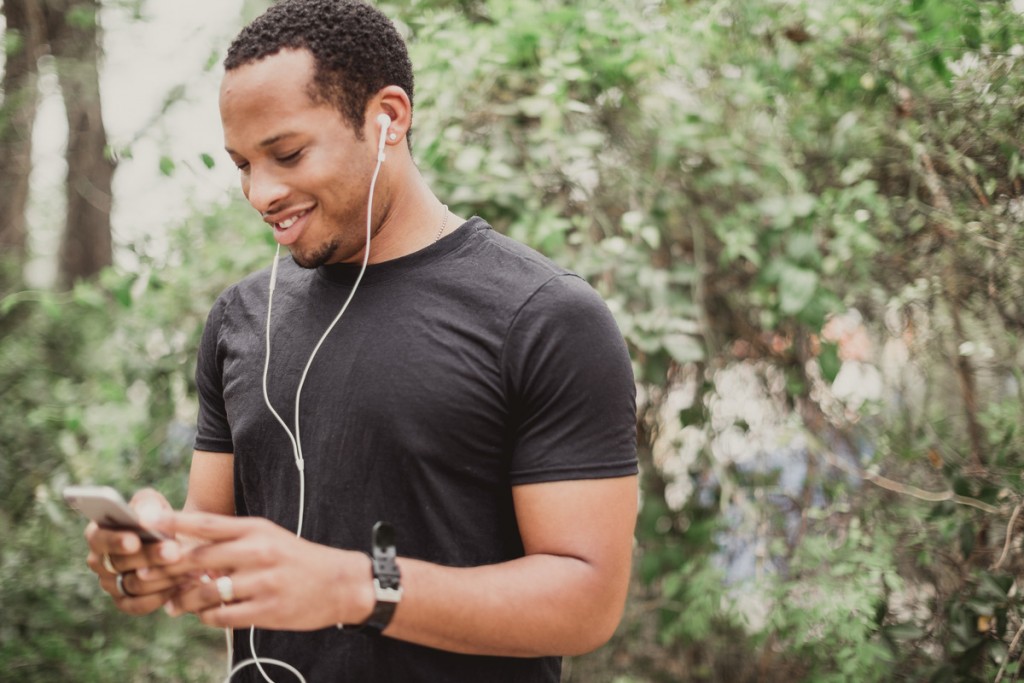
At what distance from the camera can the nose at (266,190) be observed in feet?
4.74

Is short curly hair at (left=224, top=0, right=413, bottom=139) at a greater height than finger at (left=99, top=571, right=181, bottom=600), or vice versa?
short curly hair at (left=224, top=0, right=413, bottom=139)

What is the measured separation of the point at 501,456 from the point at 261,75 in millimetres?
712

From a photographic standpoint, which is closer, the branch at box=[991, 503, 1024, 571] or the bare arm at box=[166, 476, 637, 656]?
the bare arm at box=[166, 476, 637, 656]

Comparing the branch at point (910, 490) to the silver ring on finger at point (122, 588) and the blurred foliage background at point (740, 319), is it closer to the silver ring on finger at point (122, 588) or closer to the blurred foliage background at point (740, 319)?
the blurred foliage background at point (740, 319)

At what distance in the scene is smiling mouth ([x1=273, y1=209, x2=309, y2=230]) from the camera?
148cm

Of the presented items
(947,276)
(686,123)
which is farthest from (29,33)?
(947,276)

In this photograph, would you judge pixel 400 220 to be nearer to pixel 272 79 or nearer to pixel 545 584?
pixel 272 79

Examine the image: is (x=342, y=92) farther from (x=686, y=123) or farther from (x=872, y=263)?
(x=872, y=263)

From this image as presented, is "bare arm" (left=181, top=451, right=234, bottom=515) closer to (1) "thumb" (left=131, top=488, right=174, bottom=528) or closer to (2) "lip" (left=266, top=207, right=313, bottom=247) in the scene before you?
(1) "thumb" (left=131, top=488, right=174, bottom=528)

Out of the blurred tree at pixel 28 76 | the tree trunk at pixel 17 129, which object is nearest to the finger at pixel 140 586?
the blurred tree at pixel 28 76

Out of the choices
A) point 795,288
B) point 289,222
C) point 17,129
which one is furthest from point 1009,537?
point 17,129

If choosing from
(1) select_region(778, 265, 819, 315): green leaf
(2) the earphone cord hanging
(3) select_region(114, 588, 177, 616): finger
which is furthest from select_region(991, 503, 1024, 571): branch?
(3) select_region(114, 588, 177, 616): finger

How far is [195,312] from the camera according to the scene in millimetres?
3326

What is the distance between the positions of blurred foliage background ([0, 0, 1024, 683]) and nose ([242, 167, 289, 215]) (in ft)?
4.03
